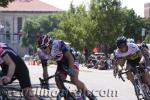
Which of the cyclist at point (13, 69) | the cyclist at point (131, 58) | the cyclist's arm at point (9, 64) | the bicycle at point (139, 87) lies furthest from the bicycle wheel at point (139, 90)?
the cyclist's arm at point (9, 64)

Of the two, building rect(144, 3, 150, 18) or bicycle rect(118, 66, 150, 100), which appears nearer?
bicycle rect(118, 66, 150, 100)

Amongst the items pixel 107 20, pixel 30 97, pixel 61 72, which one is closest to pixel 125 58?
pixel 61 72

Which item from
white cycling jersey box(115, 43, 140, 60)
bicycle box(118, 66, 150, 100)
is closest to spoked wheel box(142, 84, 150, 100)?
bicycle box(118, 66, 150, 100)

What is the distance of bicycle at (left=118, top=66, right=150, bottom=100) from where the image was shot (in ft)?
42.9

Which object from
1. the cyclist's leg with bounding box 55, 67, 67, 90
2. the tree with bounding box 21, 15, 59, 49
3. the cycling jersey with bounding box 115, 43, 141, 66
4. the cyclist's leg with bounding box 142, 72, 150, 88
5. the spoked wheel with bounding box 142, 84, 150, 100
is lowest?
the tree with bounding box 21, 15, 59, 49

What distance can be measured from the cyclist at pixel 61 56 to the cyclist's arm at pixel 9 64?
2263 mm

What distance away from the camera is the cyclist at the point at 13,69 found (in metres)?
8.30

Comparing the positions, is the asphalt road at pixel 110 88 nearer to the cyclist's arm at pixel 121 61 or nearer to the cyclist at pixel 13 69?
the cyclist's arm at pixel 121 61

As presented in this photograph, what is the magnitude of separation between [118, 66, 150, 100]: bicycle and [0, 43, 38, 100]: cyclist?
14.4ft

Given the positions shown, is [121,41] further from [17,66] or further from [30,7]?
[30,7]

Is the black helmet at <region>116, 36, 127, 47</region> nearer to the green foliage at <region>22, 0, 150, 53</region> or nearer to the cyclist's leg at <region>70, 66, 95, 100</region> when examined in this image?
the cyclist's leg at <region>70, 66, 95, 100</region>

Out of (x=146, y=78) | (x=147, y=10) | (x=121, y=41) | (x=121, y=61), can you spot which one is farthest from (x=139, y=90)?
(x=147, y=10)

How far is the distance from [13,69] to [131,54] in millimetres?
5466

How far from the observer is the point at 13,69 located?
8312 millimetres
